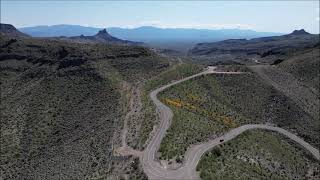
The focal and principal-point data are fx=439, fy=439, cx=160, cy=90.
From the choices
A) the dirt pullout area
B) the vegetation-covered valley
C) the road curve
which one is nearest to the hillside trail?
the road curve

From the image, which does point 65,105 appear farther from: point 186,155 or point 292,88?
point 292,88

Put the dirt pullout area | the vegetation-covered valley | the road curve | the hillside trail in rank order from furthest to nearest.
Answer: the dirt pullout area → the vegetation-covered valley → the hillside trail → the road curve

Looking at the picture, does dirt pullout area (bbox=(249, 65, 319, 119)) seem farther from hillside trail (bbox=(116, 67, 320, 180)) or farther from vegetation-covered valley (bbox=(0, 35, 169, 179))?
vegetation-covered valley (bbox=(0, 35, 169, 179))

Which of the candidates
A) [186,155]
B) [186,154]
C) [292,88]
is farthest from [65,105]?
[292,88]

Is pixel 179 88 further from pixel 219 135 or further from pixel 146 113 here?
pixel 219 135

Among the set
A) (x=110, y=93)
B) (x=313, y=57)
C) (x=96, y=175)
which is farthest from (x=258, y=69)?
(x=96, y=175)

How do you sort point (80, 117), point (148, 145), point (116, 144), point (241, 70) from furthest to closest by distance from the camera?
point (241, 70) → point (80, 117) → point (116, 144) → point (148, 145)
